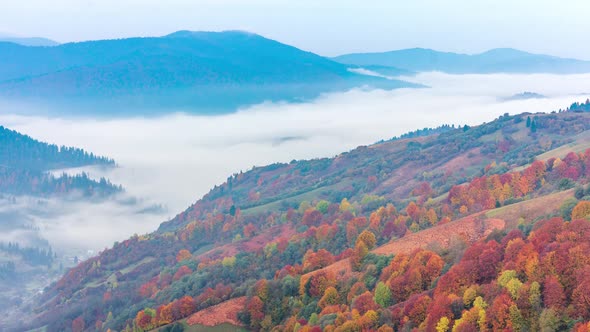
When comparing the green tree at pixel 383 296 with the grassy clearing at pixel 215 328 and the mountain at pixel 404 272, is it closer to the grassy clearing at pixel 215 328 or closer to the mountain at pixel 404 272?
the mountain at pixel 404 272

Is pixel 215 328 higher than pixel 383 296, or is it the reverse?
pixel 383 296

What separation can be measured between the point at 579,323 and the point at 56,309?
524 ft

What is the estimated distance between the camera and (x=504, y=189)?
14500 cm

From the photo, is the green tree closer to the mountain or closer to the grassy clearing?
the mountain

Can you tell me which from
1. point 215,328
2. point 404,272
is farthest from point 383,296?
point 215,328

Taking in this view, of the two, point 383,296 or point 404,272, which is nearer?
point 383,296

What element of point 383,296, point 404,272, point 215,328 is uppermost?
point 404,272

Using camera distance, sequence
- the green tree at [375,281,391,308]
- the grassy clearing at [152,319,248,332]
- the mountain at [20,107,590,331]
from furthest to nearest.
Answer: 1. the grassy clearing at [152,319,248,332]
2. the green tree at [375,281,391,308]
3. the mountain at [20,107,590,331]

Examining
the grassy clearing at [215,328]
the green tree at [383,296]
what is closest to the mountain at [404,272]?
the green tree at [383,296]

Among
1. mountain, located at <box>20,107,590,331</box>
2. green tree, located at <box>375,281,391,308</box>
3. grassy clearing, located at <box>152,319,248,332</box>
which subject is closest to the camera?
mountain, located at <box>20,107,590,331</box>

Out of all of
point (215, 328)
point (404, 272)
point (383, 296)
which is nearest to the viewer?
point (383, 296)

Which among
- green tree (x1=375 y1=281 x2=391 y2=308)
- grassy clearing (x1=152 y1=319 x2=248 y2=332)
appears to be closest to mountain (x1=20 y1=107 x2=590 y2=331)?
green tree (x1=375 y1=281 x2=391 y2=308)

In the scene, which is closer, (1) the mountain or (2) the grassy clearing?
(1) the mountain

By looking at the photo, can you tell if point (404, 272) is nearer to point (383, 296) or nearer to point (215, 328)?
point (383, 296)
